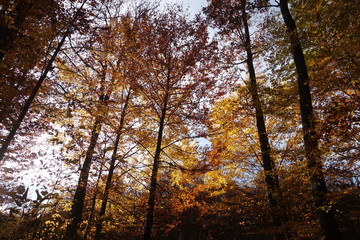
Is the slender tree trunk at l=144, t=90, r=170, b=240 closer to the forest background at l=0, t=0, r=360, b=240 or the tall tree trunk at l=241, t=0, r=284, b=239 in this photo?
the forest background at l=0, t=0, r=360, b=240

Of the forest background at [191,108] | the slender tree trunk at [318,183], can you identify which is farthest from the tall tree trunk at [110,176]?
the slender tree trunk at [318,183]

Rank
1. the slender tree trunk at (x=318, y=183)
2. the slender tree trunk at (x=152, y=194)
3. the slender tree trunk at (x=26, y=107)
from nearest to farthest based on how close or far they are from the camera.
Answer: the slender tree trunk at (x=318, y=183) < the slender tree trunk at (x=26, y=107) < the slender tree trunk at (x=152, y=194)

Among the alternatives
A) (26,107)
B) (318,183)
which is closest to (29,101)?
(26,107)

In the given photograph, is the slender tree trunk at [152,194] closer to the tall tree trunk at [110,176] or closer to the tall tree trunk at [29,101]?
the tall tree trunk at [110,176]

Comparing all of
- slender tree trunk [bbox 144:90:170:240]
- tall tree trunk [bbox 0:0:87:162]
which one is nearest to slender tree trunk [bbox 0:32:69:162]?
tall tree trunk [bbox 0:0:87:162]

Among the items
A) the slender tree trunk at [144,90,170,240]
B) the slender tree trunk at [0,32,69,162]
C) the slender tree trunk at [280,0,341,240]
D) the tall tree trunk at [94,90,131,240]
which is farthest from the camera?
the tall tree trunk at [94,90,131,240]

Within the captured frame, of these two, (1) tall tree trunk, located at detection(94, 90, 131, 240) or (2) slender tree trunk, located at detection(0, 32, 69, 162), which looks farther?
(1) tall tree trunk, located at detection(94, 90, 131, 240)

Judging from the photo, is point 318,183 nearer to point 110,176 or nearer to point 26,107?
point 110,176

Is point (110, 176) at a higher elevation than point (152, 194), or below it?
higher

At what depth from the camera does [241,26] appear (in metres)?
9.57

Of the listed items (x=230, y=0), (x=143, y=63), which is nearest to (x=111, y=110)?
(x=143, y=63)

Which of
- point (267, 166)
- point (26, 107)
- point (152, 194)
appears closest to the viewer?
point (26, 107)

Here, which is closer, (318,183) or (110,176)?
(318,183)

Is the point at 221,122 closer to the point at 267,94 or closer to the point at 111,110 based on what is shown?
the point at 267,94
